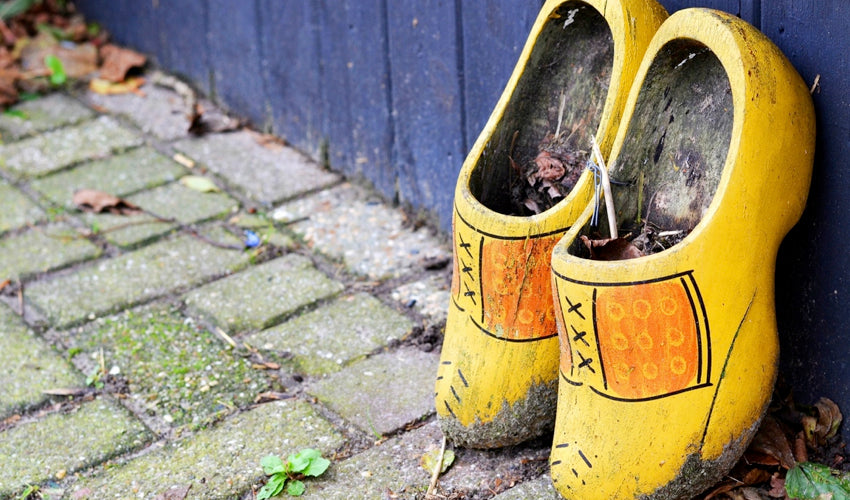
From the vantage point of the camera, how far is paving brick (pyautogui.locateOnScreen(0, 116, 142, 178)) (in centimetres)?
313

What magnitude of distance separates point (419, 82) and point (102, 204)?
1.03 m

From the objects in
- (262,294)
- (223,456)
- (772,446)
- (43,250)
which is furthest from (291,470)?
(43,250)

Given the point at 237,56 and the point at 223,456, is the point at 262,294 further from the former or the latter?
the point at 237,56

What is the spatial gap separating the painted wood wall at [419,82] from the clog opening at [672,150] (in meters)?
0.14

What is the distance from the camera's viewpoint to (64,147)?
10.6ft

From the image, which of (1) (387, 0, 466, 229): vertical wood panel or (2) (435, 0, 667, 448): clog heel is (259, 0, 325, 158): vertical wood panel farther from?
(2) (435, 0, 667, 448): clog heel

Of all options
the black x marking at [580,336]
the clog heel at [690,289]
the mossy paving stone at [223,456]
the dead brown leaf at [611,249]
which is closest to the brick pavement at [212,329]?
the mossy paving stone at [223,456]

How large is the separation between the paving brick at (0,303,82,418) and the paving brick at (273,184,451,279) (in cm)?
73

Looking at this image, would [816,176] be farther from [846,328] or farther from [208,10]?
[208,10]

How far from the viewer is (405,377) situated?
6.66 ft

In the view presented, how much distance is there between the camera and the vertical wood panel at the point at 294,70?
2.86 meters

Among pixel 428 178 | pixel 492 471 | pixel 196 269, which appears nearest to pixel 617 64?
pixel 492 471

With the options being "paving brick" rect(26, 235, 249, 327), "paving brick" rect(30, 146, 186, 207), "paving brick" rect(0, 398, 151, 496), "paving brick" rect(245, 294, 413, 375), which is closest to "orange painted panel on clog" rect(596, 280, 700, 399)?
"paving brick" rect(245, 294, 413, 375)

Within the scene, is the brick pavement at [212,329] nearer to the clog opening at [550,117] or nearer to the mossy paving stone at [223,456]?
the mossy paving stone at [223,456]
